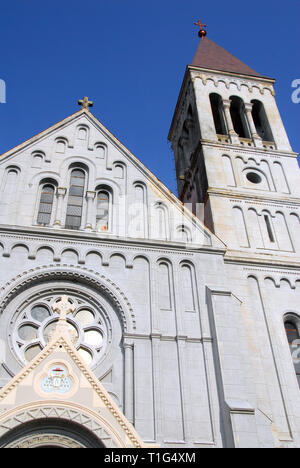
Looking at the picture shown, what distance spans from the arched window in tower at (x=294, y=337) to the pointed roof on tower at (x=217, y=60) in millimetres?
18262

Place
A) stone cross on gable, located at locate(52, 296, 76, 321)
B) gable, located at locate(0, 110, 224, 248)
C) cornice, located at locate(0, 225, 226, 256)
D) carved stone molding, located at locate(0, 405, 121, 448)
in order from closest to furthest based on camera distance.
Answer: carved stone molding, located at locate(0, 405, 121, 448) → stone cross on gable, located at locate(52, 296, 76, 321) → cornice, located at locate(0, 225, 226, 256) → gable, located at locate(0, 110, 224, 248)

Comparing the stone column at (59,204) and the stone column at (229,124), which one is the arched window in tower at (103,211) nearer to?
the stone column at (59,204)

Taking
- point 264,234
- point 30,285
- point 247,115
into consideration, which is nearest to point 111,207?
point 30,285

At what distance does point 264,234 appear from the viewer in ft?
69.1

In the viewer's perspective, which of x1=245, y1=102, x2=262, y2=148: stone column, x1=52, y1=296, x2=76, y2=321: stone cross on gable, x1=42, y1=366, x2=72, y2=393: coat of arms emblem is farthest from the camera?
x1=245, y1=102, x2=262, y2=148: stone column

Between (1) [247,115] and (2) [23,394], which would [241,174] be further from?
(2) [23,394]

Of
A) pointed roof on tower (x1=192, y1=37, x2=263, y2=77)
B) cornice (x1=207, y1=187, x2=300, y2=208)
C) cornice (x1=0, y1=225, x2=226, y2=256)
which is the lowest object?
cornice (x1=0, y1=225, x2=226, y2=256)

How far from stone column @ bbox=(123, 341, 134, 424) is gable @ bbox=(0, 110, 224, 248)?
14.9ft

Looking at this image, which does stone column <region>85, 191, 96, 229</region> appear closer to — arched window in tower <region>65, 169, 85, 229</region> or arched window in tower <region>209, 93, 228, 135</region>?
arched window in tower <region>65, 169, 85, 229</region>

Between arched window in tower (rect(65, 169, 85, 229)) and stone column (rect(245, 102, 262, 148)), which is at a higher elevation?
stone column (rect(245, 102, 262, 148))

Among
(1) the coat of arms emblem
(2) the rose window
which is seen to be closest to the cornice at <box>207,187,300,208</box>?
(2) the rose window

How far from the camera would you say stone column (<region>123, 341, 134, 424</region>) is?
44.9ft

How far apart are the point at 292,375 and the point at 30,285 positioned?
919 centimetres
